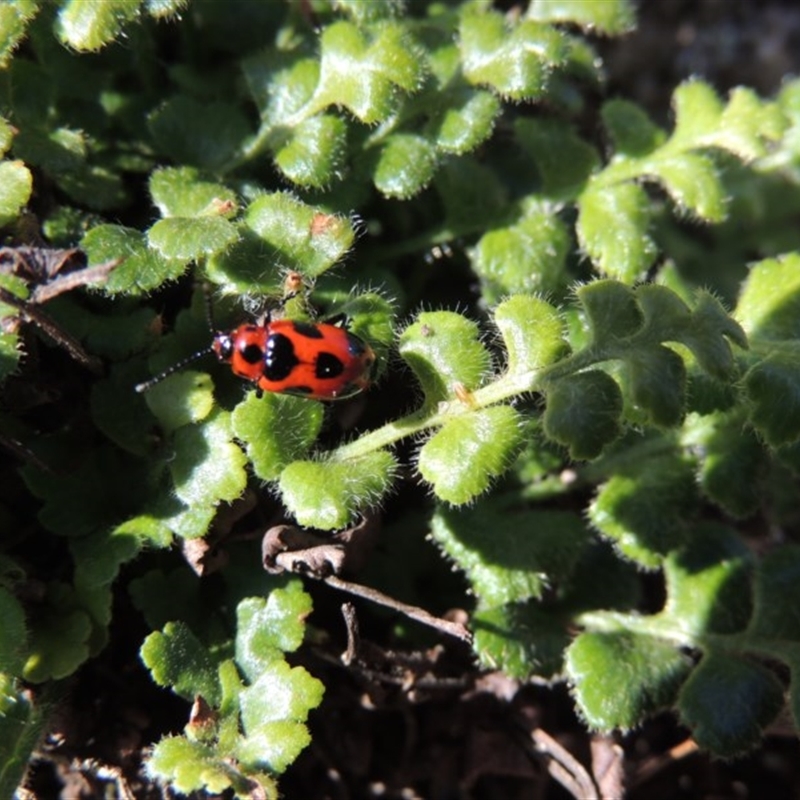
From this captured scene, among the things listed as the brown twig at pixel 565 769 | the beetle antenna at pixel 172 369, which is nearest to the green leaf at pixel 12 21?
the beetle antenna at pixel 172 369

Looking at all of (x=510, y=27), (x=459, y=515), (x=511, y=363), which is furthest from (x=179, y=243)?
(x=510, y=27)

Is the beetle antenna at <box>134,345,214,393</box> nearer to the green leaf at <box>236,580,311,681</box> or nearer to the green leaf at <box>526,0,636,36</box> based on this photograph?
the green leaf at <box>236,580,311,681</box>

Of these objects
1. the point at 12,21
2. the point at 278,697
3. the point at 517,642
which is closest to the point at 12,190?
the point at 12,21

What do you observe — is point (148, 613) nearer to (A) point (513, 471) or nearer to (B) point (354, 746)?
(B) point (354, 746)

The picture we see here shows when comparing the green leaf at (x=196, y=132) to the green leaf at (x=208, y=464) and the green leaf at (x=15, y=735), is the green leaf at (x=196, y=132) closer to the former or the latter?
the green leaf at (x=208, y=464)

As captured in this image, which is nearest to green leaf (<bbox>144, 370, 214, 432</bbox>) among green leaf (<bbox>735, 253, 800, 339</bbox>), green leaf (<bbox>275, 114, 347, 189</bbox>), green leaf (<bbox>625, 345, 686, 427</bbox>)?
green leaf (<bbox>275, 114, 347, 189</bbox>)

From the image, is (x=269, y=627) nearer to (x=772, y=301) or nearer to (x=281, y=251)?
(x=281, y=251)
